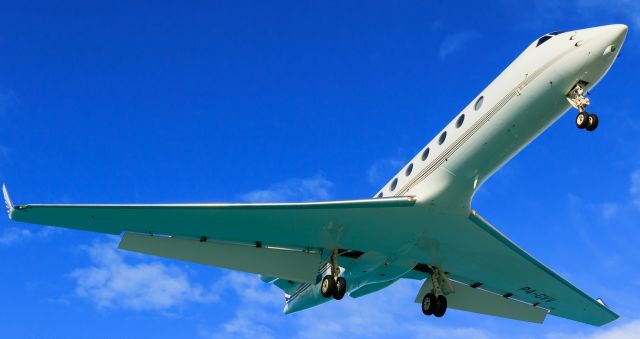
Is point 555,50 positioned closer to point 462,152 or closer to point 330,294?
point 462,152

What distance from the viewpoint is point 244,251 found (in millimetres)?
24469

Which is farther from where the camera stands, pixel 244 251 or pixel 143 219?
pixel 244 251

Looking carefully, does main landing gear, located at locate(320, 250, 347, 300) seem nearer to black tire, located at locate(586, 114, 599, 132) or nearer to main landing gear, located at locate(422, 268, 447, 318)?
main landing gear, located at locate(422, 268, 447, 318)

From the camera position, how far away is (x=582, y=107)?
64.4 ft

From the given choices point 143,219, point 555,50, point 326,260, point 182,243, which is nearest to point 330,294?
point 326,260

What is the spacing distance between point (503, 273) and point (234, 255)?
10127 millimetres

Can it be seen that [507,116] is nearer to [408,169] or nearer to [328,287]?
[408,169]

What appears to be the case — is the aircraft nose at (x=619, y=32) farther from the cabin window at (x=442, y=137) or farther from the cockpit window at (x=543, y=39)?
the cabin window at (x=442, y=137)

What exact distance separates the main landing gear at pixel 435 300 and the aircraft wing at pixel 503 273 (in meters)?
0.49

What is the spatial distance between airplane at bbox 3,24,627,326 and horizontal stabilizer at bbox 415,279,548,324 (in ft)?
0.35

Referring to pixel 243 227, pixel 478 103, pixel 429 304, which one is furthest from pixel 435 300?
pixel 478 103

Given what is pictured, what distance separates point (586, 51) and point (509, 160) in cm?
392

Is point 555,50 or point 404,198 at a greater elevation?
point 555,50

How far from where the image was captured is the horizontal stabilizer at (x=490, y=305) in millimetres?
28281
